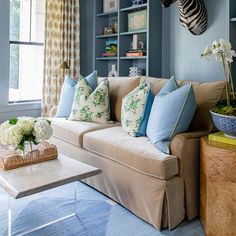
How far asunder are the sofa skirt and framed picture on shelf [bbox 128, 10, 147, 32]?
7.17 feet

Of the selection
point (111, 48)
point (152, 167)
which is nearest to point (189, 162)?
point (152, 167)

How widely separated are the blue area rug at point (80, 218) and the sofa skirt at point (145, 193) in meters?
0.06

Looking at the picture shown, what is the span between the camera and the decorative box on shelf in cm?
198

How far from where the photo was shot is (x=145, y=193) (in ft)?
6.83

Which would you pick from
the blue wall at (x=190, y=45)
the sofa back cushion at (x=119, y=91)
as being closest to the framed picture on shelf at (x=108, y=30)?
the blue wall at (x=190, y=45)

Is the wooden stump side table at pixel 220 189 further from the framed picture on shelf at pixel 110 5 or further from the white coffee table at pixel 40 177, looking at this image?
the framed picture on shelf at pixel 110 5

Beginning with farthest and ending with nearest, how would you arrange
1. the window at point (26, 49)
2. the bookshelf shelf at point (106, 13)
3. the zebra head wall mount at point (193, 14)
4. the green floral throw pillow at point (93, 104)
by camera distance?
the bookshelf shelf at point (106, 13)
the window at point (26, 49)
the zebra head wall mount at point (193, 14)
the green floral throw pillow at point (93, 104)

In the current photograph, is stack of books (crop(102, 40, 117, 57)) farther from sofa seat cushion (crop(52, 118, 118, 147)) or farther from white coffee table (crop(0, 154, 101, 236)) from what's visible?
white coffee table (crop(0, 154, 101, 236))

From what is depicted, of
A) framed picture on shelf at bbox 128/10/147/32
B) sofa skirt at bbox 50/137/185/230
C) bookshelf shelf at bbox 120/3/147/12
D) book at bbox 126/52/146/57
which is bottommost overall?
sofa skirt at bbox 50/137/185/230

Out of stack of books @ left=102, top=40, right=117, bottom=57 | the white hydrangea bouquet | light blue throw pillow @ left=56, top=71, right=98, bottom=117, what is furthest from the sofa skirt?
stack of books @ left=102, top=40, right=117, bottom=57

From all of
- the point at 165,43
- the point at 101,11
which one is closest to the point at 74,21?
the point at 101,11

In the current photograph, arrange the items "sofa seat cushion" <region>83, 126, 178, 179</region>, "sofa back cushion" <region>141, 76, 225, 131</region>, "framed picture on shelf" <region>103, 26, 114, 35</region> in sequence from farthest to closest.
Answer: "framed picture on shelf" <region>103, 26, 114, 35</region>, "sofa back cushion" <region>141, 76, 225, 131</region>, "sofa seat cushion" <region>83, 126, 178, 179</region>

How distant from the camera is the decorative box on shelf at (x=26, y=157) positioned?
1984 mm

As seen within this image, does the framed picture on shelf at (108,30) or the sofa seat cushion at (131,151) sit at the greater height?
the framed picture on shelf at (108,30)
